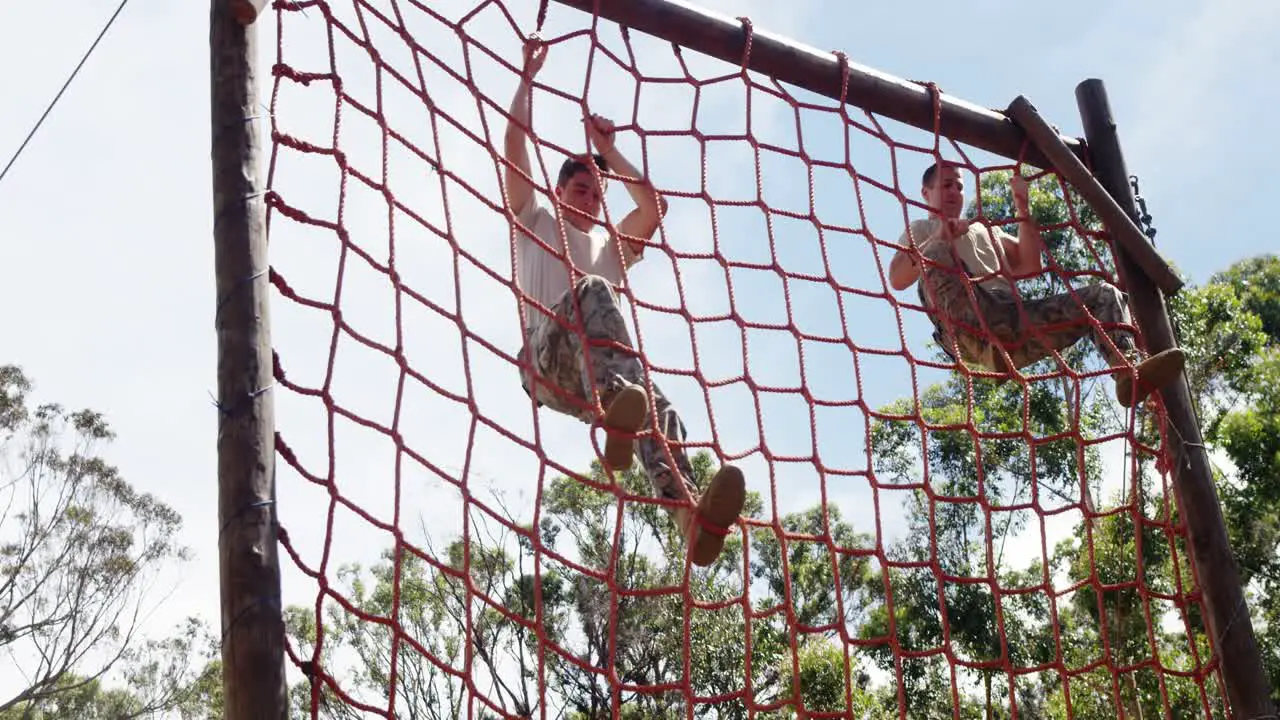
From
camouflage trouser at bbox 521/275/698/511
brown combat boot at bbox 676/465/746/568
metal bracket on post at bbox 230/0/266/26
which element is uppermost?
metal bracket on post at bbox 230/0/266/26

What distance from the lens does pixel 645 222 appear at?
3098mm

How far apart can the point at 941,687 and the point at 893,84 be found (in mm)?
8608

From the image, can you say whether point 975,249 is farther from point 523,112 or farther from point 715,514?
point 715,514

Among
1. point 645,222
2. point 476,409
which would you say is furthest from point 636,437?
point 645,222

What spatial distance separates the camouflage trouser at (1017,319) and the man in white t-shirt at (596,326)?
83 cm

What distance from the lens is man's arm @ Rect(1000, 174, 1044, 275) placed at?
343cm

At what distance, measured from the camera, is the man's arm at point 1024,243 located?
343 cm

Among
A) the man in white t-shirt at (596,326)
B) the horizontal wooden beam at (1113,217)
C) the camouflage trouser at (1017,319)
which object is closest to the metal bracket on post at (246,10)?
the man in white t-shirt at (596,326)

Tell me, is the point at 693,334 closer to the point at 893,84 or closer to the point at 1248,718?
the point at 893,84

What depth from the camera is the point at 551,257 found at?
9.94ft

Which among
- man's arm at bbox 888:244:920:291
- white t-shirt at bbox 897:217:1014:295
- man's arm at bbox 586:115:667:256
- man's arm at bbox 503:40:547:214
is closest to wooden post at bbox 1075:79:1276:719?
white t-shirt at bbox 897:217:1014:295

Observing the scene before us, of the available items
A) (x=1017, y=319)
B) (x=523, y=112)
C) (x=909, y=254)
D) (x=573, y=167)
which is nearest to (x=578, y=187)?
(x=573, y=167)

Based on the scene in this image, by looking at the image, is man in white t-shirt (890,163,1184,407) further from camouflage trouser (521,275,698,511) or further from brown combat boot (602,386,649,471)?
brown combat boot (602,386,649,471)

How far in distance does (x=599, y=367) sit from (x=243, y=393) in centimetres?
85
